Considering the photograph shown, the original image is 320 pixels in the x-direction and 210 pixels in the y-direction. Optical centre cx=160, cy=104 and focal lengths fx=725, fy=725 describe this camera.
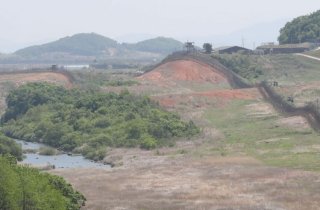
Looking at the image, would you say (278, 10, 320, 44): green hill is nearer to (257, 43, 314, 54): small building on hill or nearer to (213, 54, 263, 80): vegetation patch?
(257, 43, 314, 54): small building on hill

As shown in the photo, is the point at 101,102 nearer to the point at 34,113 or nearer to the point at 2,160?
the point at 34,113

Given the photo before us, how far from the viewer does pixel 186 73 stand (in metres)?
141

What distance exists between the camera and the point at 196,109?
112188 millimetres

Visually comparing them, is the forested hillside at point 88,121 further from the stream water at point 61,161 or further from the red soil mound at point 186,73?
the red soil mound at point 186,73

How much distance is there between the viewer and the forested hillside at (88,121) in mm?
91438

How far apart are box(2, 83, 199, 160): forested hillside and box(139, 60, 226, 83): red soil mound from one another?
20.2 metres

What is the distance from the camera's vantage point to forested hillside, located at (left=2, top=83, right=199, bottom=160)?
9144cm

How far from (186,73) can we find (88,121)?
42.2 meters

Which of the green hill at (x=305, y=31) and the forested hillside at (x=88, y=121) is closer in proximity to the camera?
the forested hillside at (x=88, y=121)

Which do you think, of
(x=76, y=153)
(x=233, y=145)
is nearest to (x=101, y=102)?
(x=76, y=153)

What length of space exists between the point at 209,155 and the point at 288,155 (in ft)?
29.9

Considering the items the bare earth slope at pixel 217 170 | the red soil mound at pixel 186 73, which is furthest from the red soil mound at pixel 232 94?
the red soil mound at pixel 186 73

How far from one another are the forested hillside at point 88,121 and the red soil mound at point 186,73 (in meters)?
20.2

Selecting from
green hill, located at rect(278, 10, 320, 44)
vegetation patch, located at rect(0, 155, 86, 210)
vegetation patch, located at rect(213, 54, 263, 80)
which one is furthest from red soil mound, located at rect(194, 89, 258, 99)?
vegetation patch, located at rect(0, 155, 86, 210)
